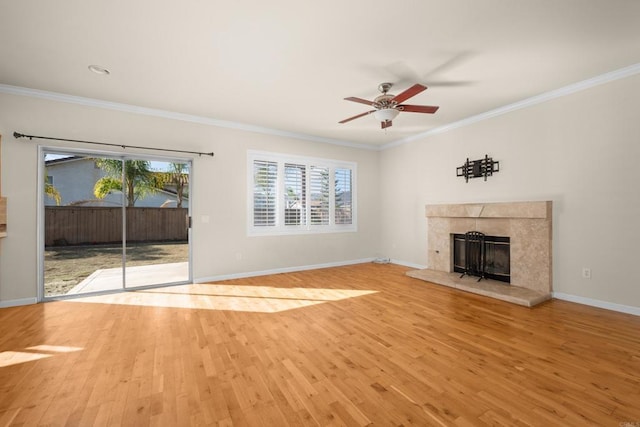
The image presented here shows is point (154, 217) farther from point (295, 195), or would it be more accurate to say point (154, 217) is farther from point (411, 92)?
point (411, 92)

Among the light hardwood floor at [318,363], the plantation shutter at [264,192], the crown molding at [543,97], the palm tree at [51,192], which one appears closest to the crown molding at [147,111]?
the plantation shutter at [264,192]

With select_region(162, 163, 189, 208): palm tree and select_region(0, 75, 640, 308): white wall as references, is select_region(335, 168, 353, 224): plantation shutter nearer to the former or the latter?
select_region(0, 75, 640, 308): white wall

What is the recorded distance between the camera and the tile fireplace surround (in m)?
3.77

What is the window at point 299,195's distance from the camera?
530 cm

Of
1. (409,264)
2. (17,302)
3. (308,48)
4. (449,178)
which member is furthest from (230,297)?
(449,178)

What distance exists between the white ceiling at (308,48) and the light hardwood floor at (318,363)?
289 cm

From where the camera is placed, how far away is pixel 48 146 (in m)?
3.73

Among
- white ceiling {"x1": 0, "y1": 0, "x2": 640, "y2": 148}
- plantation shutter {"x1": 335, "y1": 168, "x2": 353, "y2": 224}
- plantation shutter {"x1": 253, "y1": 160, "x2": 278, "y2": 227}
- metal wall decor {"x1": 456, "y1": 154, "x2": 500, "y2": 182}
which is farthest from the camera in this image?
plantation shutter {"x1": 335, "y1": 168, "x2": 353, "y2": 224}

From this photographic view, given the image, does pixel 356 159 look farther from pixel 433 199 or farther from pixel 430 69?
pixel 430 69

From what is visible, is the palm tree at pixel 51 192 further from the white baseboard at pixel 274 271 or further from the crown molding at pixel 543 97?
the crown molding at pixel 543 97

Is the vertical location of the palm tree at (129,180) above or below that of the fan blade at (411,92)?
below

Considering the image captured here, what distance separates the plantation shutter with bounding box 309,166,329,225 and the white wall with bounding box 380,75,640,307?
2.72 meters

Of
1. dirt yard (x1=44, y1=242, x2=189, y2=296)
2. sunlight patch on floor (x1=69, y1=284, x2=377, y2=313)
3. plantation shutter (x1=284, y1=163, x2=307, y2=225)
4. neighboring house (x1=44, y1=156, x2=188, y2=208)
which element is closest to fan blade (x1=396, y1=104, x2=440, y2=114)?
sunlight patch on floor (x1=69, y1=284, x2=377, y2=313)

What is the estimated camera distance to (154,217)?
472cm
